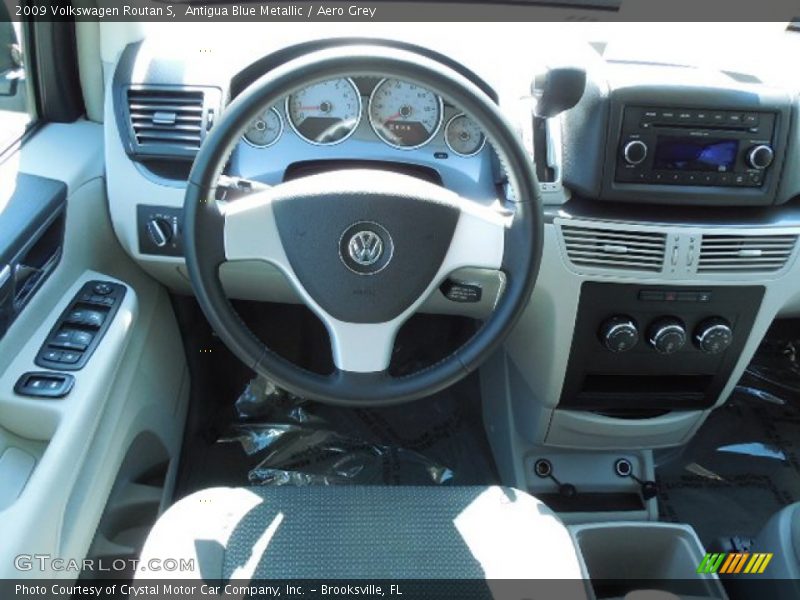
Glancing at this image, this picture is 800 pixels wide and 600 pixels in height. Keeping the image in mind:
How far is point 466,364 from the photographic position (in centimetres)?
126

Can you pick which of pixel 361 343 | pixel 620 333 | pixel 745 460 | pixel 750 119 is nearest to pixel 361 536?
pixel 361 343

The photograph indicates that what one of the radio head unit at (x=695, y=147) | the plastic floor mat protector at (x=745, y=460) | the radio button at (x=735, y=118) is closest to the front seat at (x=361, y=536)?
the radio head unit at (x=695, y=147)

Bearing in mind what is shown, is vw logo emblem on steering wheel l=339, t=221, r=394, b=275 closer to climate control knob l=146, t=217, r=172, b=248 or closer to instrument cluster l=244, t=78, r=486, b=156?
instrument cluster l=244, t=78, r=486, b=156

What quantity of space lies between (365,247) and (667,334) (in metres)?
0.74

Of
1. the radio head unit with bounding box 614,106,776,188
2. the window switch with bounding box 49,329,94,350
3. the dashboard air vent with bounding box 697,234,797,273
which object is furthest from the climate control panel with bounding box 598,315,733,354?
the window switch with bounding box 49,329,94,350

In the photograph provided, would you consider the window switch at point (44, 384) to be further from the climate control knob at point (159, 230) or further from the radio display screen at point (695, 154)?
the radio display screen at point (695, 154)

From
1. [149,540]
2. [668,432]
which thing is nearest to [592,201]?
[668,432]

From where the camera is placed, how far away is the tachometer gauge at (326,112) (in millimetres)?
1541

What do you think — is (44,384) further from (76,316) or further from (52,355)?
(76,316)

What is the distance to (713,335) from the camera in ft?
5.35

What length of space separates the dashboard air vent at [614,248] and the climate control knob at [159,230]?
80 cm

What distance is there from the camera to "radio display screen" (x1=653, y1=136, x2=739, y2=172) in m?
1.48

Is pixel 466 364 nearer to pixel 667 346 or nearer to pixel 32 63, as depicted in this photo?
pixel 667 346

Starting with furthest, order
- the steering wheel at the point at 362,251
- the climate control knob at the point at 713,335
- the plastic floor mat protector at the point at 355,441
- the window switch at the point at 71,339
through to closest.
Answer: the plastic floor mat protector at the point at 355,441, the climate control knob at the point at 713,335, the window switch at the point at 71,339, the steering wheel at the point at 362,251
